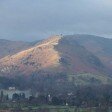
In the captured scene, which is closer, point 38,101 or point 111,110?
point 111,110

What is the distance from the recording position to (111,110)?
12900 cm

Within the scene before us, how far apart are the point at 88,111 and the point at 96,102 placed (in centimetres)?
2188

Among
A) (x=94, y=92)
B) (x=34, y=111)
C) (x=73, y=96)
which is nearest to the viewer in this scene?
(x=34, y=111)

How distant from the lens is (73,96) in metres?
167

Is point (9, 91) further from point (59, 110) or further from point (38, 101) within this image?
point (59, 110)

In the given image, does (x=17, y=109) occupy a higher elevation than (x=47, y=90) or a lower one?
lower

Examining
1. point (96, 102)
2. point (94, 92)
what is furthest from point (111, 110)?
point (94, 92)

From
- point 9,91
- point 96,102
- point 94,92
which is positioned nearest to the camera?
point 96,102

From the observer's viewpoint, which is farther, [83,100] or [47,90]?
[47,90]

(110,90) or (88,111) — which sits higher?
(110,90)

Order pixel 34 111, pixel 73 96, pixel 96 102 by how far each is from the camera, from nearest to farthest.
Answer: pixel 34 111 → pixel 96 102 → pixel 73 96

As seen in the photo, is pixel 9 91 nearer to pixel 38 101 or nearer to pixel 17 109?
pixel 38 101

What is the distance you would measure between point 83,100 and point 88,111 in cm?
2950

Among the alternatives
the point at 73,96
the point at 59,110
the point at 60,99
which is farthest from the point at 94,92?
the point at 59,110
